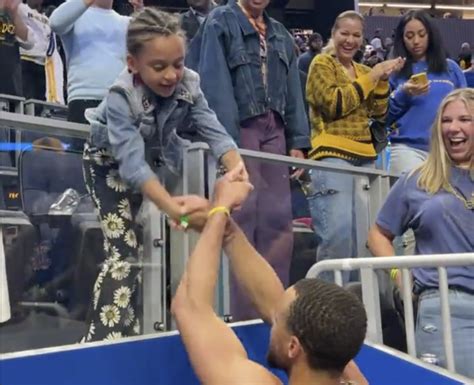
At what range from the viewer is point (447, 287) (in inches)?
115

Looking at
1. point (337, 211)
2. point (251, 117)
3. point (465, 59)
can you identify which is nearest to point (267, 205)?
point (251, 117)

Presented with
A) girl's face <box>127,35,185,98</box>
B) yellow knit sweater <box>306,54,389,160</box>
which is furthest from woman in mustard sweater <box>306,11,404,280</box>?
girl's face <box>127,35,185,98</box>

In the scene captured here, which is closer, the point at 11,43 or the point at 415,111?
the point at 415,111

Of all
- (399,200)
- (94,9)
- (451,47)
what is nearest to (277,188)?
(399,200)

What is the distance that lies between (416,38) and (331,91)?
0.72 m

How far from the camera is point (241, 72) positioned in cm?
360

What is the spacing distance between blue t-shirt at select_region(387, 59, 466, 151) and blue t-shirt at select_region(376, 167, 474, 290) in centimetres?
112

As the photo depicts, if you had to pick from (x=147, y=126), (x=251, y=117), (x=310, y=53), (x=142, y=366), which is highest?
(x=310, y=53)

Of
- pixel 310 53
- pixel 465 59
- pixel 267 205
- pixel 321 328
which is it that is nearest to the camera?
pixel 321 328

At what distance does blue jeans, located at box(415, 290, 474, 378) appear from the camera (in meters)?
2.96

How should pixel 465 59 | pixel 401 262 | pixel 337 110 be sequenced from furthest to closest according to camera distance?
pixel 465 59, pixel 337 110, pixel 401 262

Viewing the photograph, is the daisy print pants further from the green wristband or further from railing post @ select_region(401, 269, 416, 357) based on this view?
railing post @ select_region(401, 269, 416, 357)

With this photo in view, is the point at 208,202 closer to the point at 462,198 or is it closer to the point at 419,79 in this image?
the point at 462,198

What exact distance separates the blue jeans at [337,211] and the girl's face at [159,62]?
3.72ft
